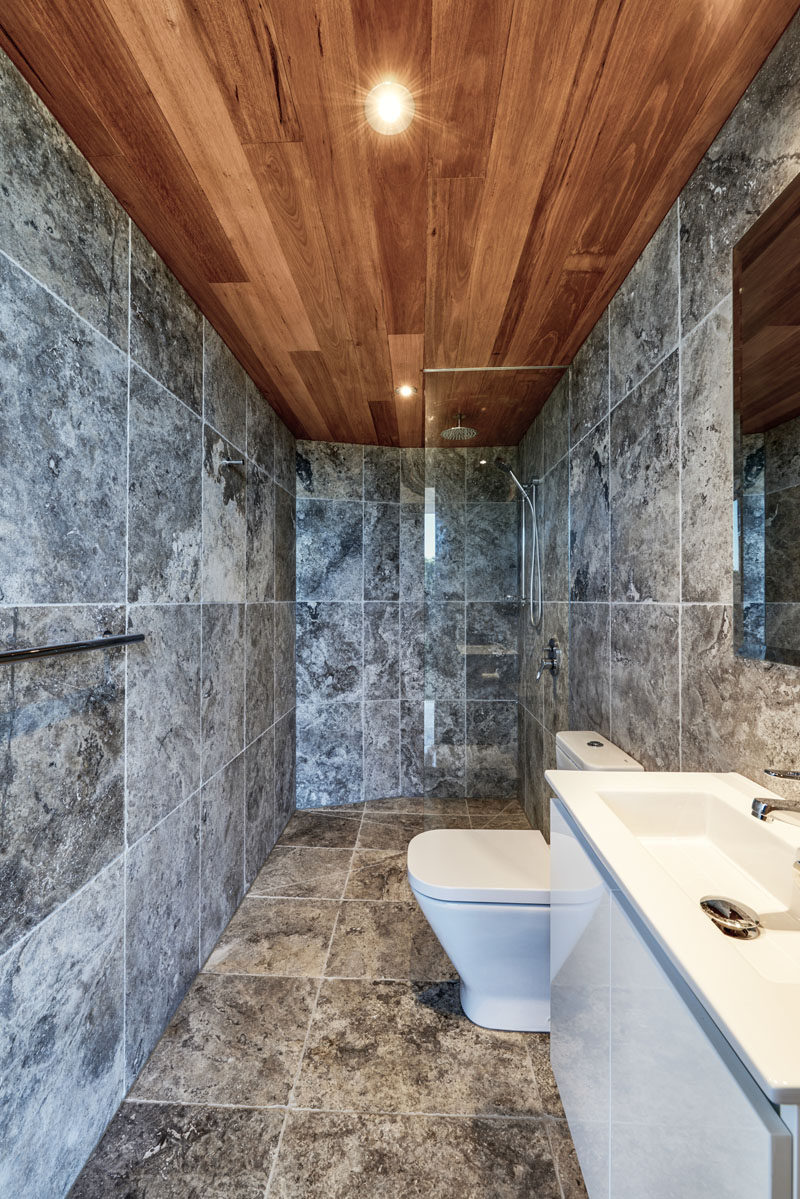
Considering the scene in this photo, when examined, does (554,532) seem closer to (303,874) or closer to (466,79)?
(466,79)

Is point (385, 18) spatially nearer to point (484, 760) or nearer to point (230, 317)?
point (230, 317)

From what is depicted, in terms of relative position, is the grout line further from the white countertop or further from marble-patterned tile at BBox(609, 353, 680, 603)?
marble-patterned tile at BBox(609, 353, 680, 603)

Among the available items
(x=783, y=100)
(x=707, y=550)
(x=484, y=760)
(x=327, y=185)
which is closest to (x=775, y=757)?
(x=707, y=550)

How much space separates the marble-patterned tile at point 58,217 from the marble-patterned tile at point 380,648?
2.12 meters

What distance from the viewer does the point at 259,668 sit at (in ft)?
8.34

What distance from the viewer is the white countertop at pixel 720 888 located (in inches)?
19.3

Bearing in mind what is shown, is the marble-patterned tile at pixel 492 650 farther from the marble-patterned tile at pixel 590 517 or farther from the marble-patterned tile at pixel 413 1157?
the marble-patterned tile at pixel 413 1157

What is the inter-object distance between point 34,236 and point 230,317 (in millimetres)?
872

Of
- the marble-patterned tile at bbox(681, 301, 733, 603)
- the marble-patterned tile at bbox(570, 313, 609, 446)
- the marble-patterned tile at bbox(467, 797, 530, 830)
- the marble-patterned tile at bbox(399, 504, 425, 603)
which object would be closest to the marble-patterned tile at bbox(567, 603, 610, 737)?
the marble-patterned tile at bbox(681, 301, 733, 603)

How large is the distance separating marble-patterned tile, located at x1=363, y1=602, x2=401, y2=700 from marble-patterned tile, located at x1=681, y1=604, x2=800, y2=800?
2099mm

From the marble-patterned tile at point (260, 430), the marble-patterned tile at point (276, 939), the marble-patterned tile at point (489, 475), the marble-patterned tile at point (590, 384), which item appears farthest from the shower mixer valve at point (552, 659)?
the marble-patterned tile at point (260, 430)

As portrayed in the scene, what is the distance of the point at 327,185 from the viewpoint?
1.29 metres

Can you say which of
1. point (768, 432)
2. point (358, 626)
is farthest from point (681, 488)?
point (358, 626)

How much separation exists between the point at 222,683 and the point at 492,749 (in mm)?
1463
